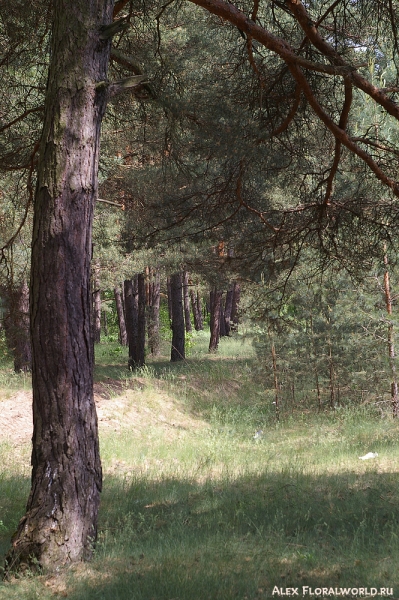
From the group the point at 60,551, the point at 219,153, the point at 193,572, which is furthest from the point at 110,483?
the point at 219,153

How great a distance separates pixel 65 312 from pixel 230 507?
3.19 meters

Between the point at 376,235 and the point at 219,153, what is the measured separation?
2.17 metres

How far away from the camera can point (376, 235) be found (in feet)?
23.9

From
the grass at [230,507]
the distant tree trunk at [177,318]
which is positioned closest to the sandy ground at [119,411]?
the grass at [230,507]

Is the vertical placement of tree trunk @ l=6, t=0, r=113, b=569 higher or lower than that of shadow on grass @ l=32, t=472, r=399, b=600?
higher

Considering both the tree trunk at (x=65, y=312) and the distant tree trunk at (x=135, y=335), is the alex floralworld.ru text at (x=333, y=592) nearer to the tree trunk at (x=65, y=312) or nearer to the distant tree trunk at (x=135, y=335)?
the tree trunk at (x=65, y=312)

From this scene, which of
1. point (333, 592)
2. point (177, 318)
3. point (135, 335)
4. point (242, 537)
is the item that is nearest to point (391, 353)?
point (135, 335)

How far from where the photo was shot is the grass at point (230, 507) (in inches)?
163

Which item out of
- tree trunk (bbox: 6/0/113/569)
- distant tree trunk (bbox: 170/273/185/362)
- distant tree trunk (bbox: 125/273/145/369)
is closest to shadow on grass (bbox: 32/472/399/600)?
tree trunk (bbox: 6/0/113/569)

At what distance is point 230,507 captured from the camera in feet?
21.7

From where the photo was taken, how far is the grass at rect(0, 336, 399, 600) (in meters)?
4.15

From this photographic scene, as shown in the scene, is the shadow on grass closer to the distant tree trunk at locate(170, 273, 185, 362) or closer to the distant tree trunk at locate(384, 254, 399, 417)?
the distant tree trunk at locate(384, 254, 399, 417)

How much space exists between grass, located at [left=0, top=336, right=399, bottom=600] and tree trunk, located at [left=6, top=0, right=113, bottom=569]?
0.36m

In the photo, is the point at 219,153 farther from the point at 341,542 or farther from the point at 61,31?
the point at 341,542
